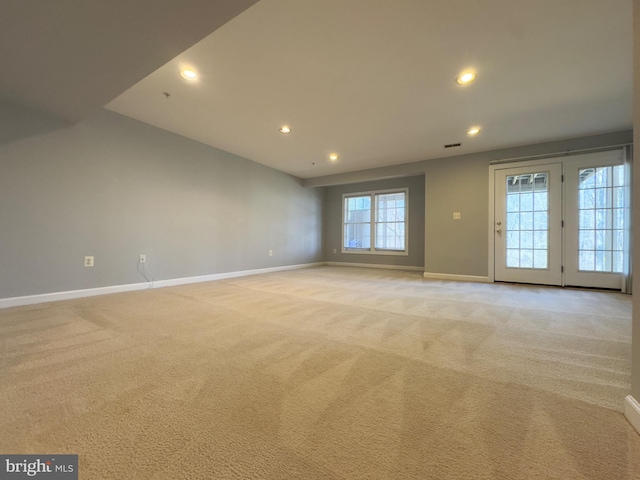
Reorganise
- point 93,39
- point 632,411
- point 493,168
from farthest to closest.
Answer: point 493,168 → point 93,39 → point 632,411

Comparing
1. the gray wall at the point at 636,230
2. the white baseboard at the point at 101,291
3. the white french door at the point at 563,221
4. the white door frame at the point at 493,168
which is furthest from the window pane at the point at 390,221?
the gray wall at the point at 636,230

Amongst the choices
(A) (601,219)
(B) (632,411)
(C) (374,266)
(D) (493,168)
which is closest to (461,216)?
(D) (493,168)

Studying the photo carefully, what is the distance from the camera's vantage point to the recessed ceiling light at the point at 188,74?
2293mm

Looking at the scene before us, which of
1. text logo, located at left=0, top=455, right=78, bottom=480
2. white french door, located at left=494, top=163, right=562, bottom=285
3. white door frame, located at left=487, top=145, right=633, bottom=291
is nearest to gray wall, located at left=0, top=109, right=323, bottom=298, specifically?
text logo, located at left=0, top=455, right=78, bottom=480

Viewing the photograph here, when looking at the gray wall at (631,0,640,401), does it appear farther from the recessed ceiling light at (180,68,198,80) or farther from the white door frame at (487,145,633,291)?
the white door frame at (487,145,633,291)

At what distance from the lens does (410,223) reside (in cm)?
617

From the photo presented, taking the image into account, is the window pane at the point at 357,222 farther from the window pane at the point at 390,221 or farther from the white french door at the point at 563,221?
the white french door at the point at 563,221

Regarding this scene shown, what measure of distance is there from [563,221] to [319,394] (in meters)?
4.86

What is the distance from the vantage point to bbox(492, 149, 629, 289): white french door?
3.59 meters

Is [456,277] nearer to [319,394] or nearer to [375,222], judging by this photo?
[375,222]

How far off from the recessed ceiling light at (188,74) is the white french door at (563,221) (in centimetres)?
479

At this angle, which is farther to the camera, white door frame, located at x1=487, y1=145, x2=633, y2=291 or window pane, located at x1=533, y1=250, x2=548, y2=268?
window pane, located at x1=533, y1=250, x2=548, y2=268

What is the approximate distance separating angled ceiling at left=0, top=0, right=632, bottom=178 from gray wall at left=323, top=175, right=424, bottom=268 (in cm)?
256

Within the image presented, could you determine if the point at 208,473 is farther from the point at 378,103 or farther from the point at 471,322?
the point at 378,103
